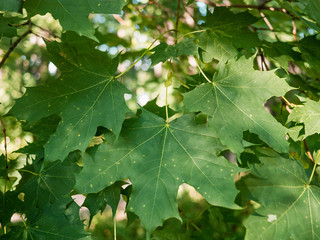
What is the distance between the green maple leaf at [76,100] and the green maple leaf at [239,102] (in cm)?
24

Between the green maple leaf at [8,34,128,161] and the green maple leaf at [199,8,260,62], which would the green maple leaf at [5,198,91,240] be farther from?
the green maple leaf at [199,8,260,62]

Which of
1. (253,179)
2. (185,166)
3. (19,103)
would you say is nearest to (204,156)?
(185,166)

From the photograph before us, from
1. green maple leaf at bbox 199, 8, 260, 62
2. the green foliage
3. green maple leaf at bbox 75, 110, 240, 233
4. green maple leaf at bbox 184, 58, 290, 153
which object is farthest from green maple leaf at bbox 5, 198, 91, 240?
green maple leaf at bbox 199, 8, 260, 62

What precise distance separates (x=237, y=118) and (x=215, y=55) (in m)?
0.36

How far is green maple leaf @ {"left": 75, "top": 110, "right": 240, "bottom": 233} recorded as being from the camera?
0.97m

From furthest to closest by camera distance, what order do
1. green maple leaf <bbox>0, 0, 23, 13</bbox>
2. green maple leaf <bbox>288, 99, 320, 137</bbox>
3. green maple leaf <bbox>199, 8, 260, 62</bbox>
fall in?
green maple leaf <bbox>199, 8, 260, 62</bbox> → green maple leaf <bbox>288, 99, 320, 137</bbox> → green maple leaf <bbox>0, 0, 23, 13</bbox>

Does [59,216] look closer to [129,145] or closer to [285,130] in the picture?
[129,145]

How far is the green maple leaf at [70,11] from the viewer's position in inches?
35.4

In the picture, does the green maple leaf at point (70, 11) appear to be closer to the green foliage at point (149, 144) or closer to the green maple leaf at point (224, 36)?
the green foliage at point (149, 144)

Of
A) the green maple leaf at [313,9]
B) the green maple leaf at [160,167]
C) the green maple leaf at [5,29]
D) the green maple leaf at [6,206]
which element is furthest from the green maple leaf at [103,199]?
the green maple leaf at [313,9]

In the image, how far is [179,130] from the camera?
1.09m

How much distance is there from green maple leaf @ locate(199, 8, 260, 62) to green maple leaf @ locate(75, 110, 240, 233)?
1.21ft

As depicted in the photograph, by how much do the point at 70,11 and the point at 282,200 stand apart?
895mm

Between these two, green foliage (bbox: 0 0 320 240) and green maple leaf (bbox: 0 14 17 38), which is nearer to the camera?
green foliage (bbox: 0 0 320 240)
